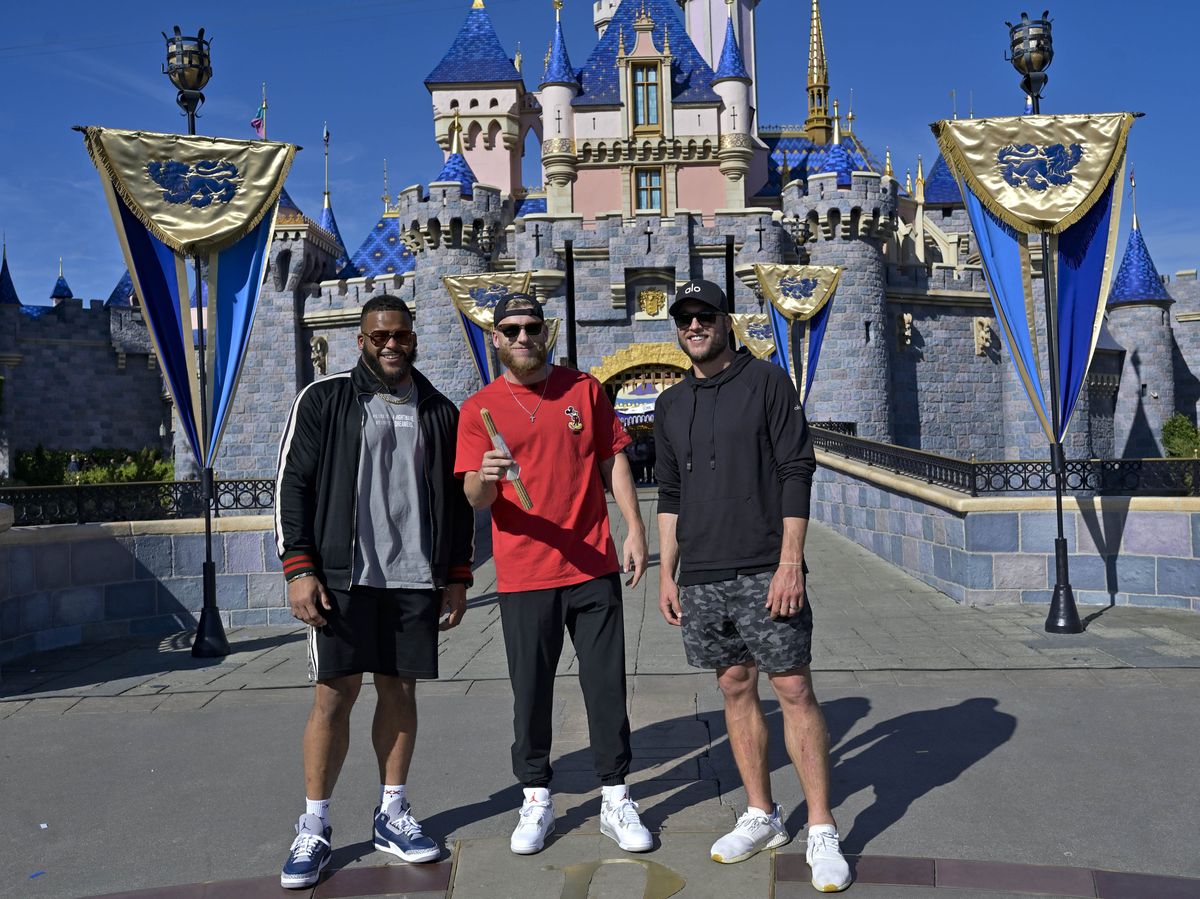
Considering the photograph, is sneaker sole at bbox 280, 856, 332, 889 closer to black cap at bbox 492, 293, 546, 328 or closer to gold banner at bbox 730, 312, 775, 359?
black cap at bbox 492, 293, 546, 328

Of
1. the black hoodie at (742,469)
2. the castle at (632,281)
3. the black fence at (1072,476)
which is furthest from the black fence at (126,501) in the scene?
the castle at (632,281)

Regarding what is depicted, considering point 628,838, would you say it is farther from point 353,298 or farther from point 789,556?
point 353,298

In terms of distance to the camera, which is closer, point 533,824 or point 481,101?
point 533,824

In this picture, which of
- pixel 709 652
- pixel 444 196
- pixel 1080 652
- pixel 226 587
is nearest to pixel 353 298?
pixel 444 196

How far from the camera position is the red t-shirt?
3.16 m

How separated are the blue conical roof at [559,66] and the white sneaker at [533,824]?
25099 millimetres

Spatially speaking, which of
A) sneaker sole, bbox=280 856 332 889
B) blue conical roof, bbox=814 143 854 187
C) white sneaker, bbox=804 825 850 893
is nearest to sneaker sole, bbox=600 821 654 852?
white sneaker, bbox=804 825 850 893

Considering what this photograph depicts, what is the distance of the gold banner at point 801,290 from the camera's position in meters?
15.6

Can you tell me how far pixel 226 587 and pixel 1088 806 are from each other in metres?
6.31

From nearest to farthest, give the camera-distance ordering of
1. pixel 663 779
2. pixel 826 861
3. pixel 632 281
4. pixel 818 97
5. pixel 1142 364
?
1. pixel 826 861
2. pixel 663 779
3. pixel 632 281
4. pixel 1142 364
5. pixel 818 97

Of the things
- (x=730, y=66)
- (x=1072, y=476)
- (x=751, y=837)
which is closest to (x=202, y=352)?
(x=751, y=837)

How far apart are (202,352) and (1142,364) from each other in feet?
87.1

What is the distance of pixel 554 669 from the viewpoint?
3.16 metres

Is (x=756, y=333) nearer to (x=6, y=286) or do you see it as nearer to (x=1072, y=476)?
(x=1072, y=476)
